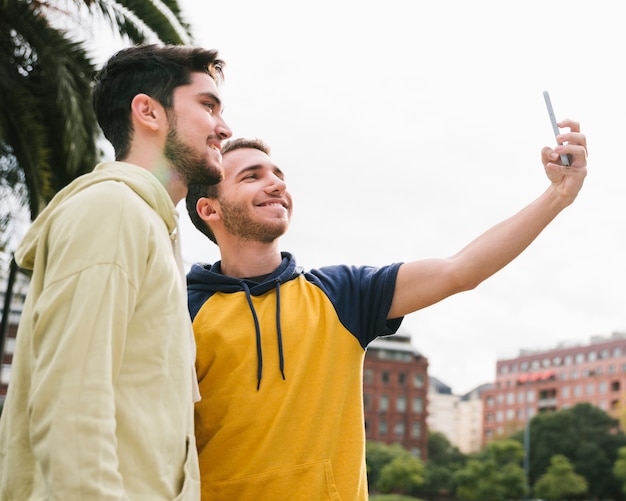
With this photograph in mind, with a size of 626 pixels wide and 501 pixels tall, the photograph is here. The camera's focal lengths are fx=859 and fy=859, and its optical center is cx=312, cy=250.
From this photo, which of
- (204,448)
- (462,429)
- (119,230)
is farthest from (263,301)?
(462,429)

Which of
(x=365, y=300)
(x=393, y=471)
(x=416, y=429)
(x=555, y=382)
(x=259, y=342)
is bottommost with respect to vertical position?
(x=393, y=471)

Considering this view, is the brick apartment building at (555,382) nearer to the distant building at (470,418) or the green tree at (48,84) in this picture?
the distant building at (470,418)

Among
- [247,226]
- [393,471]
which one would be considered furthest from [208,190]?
[393,471]

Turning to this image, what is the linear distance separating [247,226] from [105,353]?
1440 mm

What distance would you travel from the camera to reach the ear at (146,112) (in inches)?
92.1

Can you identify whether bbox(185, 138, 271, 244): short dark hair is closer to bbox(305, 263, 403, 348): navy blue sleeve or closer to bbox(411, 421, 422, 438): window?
bbox(305, 263, 403, 348): navy blue sleeve

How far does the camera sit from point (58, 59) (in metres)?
9.62

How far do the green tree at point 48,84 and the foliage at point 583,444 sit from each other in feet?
191

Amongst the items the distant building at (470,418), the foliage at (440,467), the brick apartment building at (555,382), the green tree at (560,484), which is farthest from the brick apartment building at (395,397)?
the distant building at (470,418)

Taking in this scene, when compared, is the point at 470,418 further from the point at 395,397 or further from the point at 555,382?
the point at 395,397

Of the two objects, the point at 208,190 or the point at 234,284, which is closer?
the point at 234,284

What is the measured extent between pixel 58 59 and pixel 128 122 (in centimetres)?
781

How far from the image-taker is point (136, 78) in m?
2.44

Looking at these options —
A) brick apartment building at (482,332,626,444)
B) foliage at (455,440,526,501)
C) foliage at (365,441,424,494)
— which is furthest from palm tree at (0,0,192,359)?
brick apartment building at (482,332,626,444)
